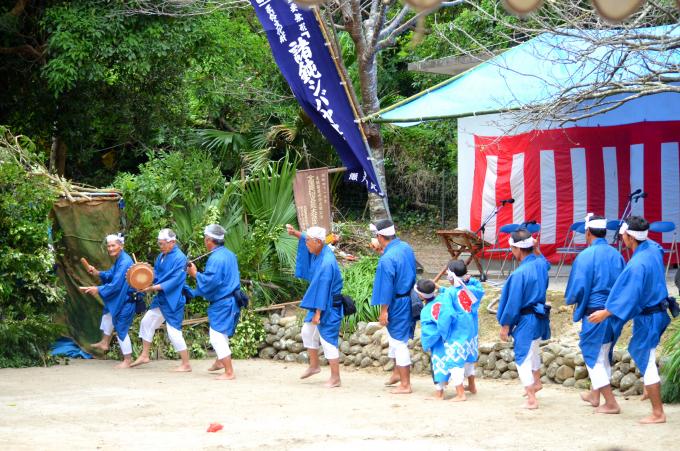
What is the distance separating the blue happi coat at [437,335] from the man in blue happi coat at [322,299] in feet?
4.06

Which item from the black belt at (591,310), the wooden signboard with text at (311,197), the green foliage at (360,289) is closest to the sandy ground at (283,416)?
the black belt at (591,310)

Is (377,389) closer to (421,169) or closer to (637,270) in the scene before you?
(637,270)

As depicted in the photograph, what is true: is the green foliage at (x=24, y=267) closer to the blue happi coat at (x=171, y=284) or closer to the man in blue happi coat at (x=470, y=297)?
the blue happi coat at (x=171, y=284)

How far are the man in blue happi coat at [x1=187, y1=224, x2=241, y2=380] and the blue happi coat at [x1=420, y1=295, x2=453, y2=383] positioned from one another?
7.99 feet

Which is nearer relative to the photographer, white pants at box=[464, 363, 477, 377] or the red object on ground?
the red object on ground

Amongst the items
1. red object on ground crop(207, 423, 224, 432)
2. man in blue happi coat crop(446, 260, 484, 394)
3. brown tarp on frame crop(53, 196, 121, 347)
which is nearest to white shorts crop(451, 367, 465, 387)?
man in blue happi coat crop(446, 260, 484, 394)

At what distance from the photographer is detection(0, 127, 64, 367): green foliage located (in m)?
10.6

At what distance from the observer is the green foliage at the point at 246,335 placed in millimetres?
12180

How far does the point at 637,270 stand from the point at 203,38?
8.12 meters

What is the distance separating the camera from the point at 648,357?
7570mm

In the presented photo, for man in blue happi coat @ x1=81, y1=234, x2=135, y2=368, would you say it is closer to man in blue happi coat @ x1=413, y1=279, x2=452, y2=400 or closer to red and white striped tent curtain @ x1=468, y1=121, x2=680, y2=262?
man in blue happi coat @ x1=413, y1=279, x2=452, y2=400

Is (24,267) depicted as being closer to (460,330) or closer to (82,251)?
(82,251)

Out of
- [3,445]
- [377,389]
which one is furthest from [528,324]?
[3,445]

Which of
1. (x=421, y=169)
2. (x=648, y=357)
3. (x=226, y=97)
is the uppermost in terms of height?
(x=226, y=97)
